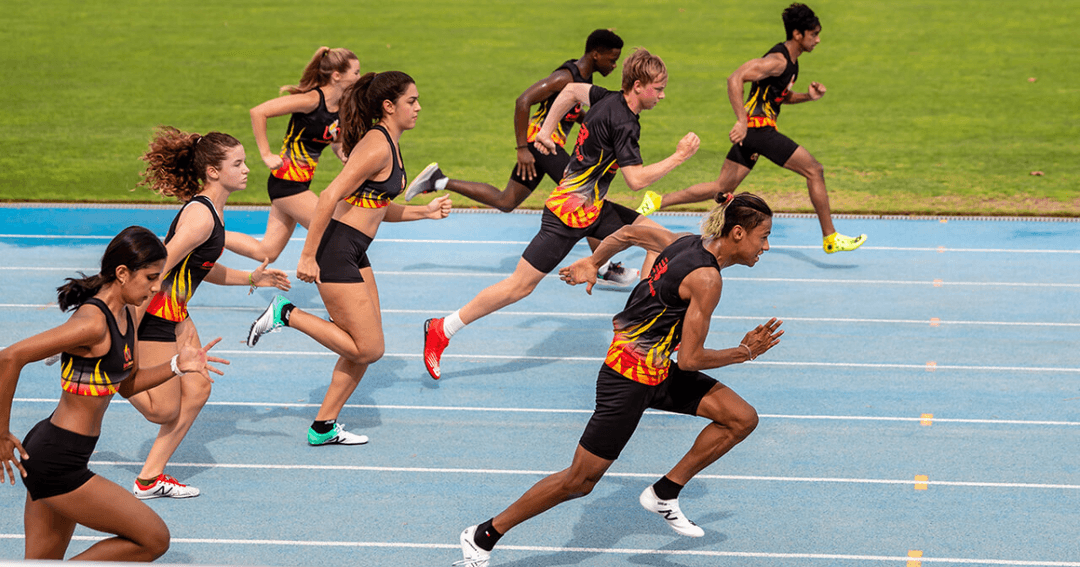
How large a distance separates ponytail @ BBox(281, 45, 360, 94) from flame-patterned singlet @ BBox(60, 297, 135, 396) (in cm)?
425

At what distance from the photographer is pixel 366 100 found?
660 cm

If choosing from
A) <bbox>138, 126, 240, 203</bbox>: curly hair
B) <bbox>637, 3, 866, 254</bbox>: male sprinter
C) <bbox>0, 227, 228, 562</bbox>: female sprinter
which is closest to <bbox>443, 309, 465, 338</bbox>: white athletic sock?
<bbox>138, 126, 240, 203</bbox>: curly hair

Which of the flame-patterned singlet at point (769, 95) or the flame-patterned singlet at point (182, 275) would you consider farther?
the flame-patterned singlet at point (769, 95)

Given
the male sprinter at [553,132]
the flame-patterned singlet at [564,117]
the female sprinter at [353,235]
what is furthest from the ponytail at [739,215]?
the flame-patterned singlet at [564,117]

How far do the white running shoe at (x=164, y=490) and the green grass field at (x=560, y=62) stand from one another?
7104 mm

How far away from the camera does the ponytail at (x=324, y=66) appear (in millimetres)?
8481

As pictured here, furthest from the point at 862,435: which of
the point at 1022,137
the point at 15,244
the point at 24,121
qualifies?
the point at 24,121

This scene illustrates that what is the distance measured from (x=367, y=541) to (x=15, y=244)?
7162mm

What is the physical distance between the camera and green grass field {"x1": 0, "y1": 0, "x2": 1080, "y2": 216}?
13.5 metres

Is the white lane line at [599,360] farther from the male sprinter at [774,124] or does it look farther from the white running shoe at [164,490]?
the white running shoe at [164,490]

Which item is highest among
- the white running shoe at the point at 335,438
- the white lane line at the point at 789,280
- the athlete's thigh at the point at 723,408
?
the athlete's thigh at the point at 723,408

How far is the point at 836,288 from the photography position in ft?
32.3

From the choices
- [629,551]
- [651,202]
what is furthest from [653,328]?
[651,202]

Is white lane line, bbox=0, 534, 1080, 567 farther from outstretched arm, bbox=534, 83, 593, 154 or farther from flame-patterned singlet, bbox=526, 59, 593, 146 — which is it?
flame-patterned singlet, bbox=526, 59, 593, 146
